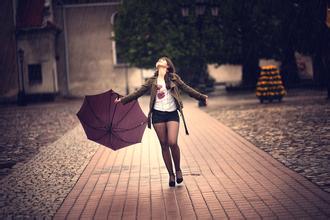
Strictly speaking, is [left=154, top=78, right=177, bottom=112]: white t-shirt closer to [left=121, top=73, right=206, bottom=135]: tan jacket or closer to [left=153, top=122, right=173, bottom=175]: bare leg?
[left=121, top=73, right=206, bottom=135]: tan jacket

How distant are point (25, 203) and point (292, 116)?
11.2 meters

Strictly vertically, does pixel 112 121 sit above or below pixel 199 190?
above

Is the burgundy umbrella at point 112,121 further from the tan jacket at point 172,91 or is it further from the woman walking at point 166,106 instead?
the woman walking at point 166,106

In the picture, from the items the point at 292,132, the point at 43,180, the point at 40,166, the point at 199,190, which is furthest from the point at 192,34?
the point at 199,190

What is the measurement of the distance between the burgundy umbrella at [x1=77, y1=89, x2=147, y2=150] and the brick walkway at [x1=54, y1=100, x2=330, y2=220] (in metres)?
0.66

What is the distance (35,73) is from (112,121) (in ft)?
91.8

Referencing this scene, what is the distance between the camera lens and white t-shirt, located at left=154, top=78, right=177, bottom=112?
23.2 feet

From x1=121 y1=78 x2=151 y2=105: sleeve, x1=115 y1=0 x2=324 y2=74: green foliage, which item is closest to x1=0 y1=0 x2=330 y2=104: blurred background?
x1=115 y1=0 x2=324 y2=74: green foliage

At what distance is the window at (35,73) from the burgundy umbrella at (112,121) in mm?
27333

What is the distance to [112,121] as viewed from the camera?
25.5ft

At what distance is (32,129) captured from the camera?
54.0 ft

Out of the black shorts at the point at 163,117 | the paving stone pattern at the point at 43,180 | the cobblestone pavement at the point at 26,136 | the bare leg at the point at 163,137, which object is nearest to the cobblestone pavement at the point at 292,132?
the bare leg at the point at 163,137

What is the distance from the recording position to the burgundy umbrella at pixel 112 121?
305 inches

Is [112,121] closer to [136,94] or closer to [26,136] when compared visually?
[136,94]
